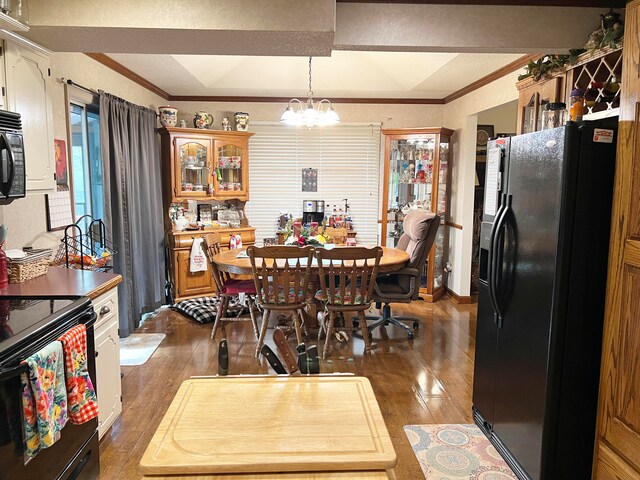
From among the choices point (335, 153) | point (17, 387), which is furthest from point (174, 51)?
point (335, 153)

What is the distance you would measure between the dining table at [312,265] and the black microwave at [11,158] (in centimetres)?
187

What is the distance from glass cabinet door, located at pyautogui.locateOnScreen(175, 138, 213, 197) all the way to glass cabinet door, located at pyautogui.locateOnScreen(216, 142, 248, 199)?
13 cm

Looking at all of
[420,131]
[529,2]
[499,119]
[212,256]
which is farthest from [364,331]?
[499,119]

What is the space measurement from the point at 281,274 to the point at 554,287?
231cm

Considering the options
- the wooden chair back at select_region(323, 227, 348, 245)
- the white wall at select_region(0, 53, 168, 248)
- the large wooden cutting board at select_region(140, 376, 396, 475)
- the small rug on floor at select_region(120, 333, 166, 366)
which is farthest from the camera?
the wooden chair back at select_region(323, 227, 348, 245)

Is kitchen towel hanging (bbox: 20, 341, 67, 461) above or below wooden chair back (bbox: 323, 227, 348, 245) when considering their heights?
below

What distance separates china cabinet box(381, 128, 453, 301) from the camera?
5.68 metres

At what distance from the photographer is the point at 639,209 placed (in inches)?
71.7

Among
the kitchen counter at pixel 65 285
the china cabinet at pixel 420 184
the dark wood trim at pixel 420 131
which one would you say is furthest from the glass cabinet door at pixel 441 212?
the kitchen counter at pixel 65 285

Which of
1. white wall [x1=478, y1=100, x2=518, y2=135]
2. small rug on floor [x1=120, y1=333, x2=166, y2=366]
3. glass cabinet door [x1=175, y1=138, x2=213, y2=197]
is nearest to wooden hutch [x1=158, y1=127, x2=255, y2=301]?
glass cabinet door [x1=175, y1=138, x2=213, y2=197]

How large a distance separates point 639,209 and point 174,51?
2.41 metres

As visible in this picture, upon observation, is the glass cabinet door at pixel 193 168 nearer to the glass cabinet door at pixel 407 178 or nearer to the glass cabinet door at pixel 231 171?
the glass cabinet door at pixel 231 171

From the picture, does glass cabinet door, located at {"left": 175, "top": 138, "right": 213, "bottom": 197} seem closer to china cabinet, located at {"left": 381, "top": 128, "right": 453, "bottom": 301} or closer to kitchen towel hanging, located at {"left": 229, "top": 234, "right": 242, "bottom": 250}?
kitchen towel hanging, located at {"left": 229, "top": 234, "right": 242, "bottom": 250}

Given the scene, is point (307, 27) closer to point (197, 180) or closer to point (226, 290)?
point (226, 290)
